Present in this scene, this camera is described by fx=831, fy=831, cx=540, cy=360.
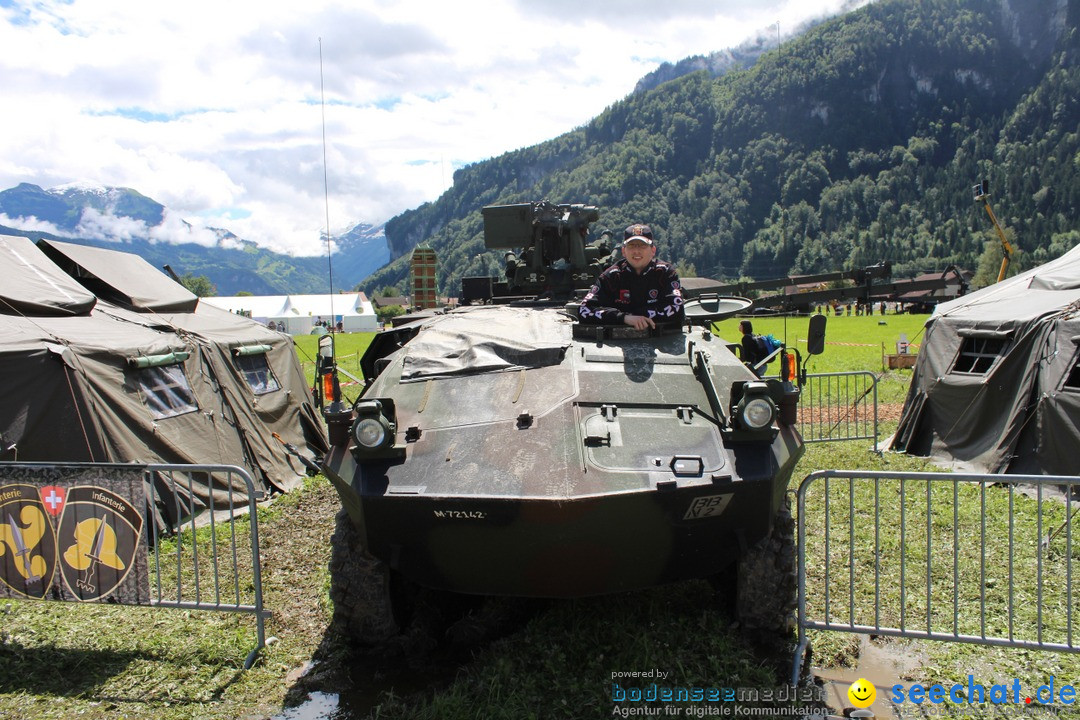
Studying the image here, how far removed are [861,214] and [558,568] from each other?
13108cm

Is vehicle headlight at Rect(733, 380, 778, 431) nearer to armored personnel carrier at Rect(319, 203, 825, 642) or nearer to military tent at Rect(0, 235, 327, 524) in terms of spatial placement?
armored personnel carrier at Rect(319, 203, 825, 642)

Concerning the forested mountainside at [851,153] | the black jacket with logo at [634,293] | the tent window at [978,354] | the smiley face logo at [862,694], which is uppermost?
the forested mountainside at [851,153]

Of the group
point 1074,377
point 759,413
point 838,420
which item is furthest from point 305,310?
point 759,413

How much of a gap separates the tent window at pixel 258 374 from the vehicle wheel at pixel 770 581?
6.70m

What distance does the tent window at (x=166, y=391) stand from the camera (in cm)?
789

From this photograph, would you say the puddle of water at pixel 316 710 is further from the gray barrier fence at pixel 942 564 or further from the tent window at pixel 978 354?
the tent window at pixel 978 354

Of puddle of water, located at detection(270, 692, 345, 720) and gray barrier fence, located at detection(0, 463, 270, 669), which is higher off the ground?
gray barrier fence, located at detection(0, 463, 270, 669)

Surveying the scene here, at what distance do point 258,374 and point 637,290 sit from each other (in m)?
5.87

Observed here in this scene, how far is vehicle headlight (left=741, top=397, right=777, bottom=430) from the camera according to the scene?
4.52 meters

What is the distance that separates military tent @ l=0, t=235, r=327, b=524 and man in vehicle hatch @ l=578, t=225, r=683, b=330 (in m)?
3.08

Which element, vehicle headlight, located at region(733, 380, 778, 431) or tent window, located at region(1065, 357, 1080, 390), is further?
tent window, located at region(1065, 357, 1080, 390)

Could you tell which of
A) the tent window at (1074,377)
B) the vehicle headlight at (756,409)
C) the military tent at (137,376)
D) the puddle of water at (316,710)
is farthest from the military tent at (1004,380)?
the military tent at (137,376)

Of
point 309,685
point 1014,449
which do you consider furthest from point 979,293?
point 309,685

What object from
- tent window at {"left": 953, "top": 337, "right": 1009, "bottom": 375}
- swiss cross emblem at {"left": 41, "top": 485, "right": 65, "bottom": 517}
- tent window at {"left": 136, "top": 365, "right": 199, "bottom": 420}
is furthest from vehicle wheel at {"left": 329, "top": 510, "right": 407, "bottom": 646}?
tent window at {"left": 953, "top": 337, "right": 1009, "bottom": 375}
